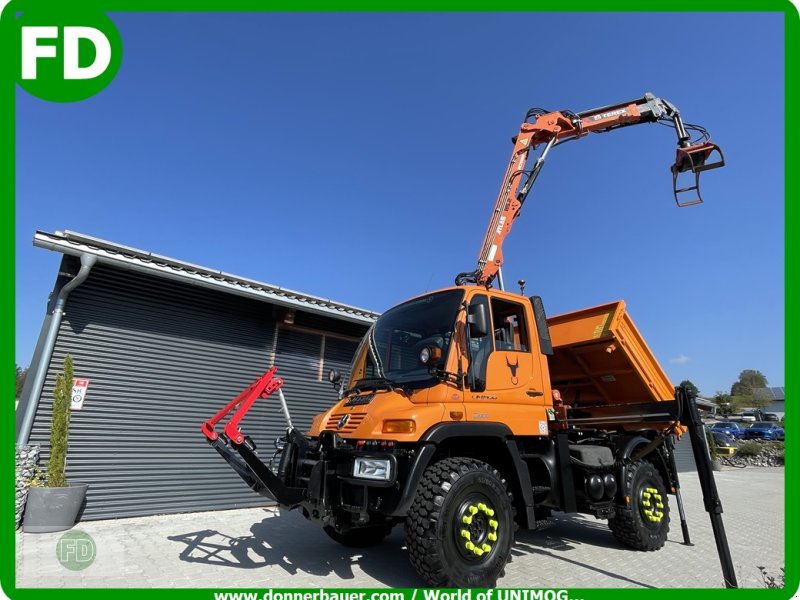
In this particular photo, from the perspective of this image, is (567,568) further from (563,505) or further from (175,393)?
(175,393)

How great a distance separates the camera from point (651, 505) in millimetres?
5766

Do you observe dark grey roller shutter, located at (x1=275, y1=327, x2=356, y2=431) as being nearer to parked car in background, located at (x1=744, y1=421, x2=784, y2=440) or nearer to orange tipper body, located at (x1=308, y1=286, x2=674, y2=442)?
orange tipper body, located at (x1=308, y1=286, x2=674, y2=442)

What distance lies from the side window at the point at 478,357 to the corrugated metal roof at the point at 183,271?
4.57m

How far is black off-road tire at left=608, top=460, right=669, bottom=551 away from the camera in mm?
5418

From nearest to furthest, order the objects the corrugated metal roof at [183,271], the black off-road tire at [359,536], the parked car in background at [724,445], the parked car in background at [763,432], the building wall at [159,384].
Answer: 1. the black off-road tire at [359,536]
2. the corrugated metal roof at [183,271]
3. the building wall at [159,384]
4. the parked car in background at [724,445]
5. the parked car in background at [763,432]

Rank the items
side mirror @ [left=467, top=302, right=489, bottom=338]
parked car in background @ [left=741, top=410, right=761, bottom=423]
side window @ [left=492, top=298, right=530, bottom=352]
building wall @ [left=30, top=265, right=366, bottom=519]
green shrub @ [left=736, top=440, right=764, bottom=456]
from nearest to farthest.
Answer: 1. side mirror @ [left=467, top=302, right=489, bottom=338]
2. side window @ [left=492, top=298, right=530, bottom=352]
3. building wall @ [left=30, top=265, right=366, bottom=519]
4. green shrub @ [left=736, top=440, right=764, bottom=456]
5. parked car in background @ [left=741, top=410, right=761, bottom=423]

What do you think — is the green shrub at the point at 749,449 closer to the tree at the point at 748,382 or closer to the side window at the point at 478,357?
the side window at the point at 478,357

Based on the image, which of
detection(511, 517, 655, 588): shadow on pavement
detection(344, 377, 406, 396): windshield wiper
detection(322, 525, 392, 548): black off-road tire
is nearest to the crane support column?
detection(511, 517, 655, 588): shadow on pavement

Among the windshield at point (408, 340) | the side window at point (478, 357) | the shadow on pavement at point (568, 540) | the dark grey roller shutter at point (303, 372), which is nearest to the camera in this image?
the side window at point (478, 357)

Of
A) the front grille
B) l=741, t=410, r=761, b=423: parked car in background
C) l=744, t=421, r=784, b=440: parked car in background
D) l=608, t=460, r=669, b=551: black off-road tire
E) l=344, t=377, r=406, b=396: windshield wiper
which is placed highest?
l=344, t=377, r=406, b=396: windshield wiper

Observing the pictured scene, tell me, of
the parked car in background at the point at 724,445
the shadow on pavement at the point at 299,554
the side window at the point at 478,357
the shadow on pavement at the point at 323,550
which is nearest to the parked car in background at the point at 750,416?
the parked car in background at the point at 724,445

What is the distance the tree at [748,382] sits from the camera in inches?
2306

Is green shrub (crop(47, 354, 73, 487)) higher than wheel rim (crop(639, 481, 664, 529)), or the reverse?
green shrub (crop(47, 354, 73, 487))

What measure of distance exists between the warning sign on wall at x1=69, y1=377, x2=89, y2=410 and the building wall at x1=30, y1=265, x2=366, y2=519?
89 mm
